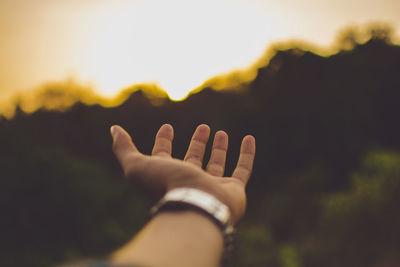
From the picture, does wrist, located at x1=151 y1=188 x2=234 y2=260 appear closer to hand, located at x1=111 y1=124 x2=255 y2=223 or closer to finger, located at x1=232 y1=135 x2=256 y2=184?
hand, located at x1=111 y1=124 x2=255 y2=223

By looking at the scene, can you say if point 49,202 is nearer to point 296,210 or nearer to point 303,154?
point 296,210

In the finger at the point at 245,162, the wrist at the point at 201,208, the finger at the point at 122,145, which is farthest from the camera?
the finger at the point at 245,162

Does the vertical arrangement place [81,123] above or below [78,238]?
above

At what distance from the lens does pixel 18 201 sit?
46.4 feet

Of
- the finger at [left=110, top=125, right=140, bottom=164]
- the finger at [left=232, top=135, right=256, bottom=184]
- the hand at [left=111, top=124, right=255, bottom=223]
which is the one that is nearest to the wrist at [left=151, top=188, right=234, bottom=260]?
the hand at [left=111, top=124, right=255, bottom=223]

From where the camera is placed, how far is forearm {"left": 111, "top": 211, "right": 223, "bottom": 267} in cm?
119

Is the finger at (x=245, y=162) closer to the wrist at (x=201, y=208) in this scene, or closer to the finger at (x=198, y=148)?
the finger at (x=198, y=148)

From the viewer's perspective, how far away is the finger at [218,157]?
2367 millimetres

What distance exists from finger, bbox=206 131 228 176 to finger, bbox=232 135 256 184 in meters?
0.10

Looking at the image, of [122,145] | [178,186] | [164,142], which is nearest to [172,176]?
[178,186]

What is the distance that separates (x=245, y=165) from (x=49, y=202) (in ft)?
45.2

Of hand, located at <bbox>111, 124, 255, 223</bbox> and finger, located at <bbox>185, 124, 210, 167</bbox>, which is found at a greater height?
finger, located at <bbox>185, 124, 210, 167</bbox>

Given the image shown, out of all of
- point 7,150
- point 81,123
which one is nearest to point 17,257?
point 7,150

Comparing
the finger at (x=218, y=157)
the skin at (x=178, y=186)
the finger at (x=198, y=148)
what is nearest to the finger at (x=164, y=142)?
the skin at (x=178, y=186)
